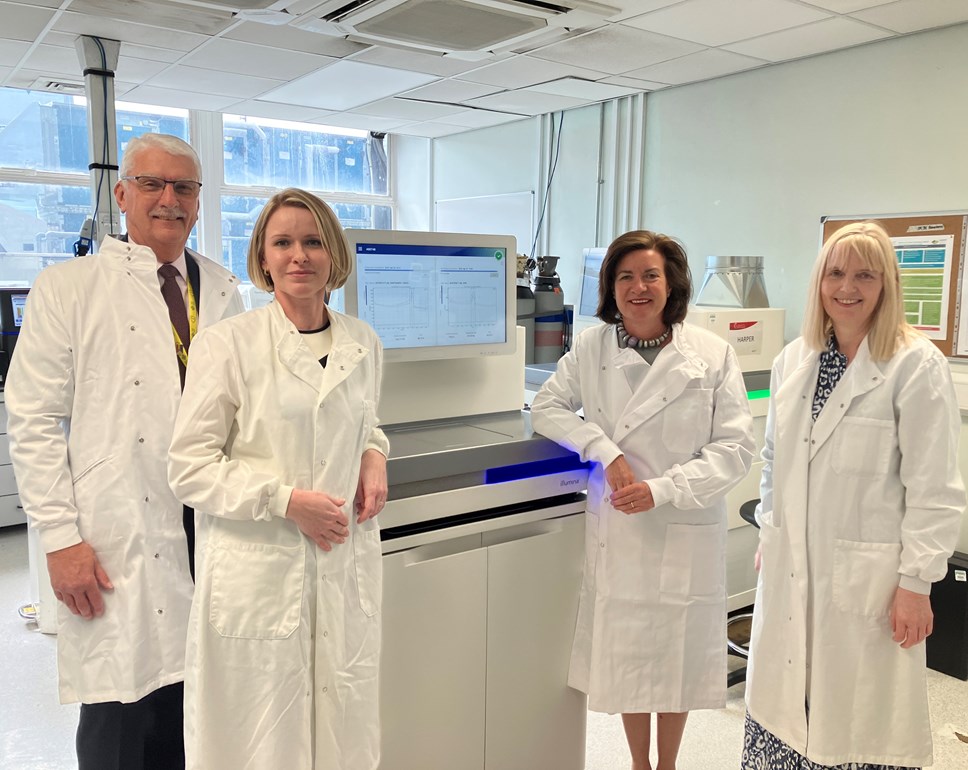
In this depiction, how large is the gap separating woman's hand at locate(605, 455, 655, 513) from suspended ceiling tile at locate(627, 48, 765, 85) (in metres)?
2.47

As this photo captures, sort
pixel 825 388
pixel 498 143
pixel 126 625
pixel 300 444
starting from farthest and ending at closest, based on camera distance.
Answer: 1. pixel 498 143
2. pixel 825 388
3. pixel 126 625
4. pixel 300 444

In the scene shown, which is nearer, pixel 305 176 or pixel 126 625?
pixel 126 625

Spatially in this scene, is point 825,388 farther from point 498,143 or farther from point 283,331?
point 498,143

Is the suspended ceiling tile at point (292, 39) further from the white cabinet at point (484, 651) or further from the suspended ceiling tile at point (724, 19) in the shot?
the white cabinet at point (484, 651)

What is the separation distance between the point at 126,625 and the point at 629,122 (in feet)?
12.6

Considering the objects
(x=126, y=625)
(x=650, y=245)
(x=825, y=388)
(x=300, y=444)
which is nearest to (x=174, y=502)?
(x=126, y=625)

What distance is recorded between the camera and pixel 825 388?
1.71m

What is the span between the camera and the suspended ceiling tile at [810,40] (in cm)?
309

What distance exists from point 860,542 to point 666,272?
703 mm

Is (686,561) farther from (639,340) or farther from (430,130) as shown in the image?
(430,130)

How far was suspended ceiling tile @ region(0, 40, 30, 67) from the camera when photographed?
138 inches

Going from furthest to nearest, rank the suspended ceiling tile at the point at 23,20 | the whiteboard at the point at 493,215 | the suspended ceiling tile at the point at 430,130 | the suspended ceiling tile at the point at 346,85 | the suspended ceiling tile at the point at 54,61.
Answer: the suspended ceiling tile at the point at 430,130 → the whiteboard at the point at 493,215 → the suspended ceiling tile at the point at 346,85 → the suspended ceiling tile at the point at 54,61 → the suspended ceiling tile at the point at 23,20

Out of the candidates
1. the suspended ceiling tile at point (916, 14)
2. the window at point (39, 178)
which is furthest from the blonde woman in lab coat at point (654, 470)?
the window at point (39, 178)

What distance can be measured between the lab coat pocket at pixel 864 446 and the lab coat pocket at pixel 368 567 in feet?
3.15
